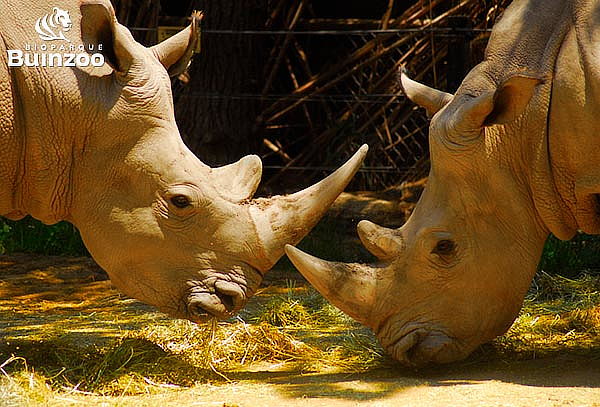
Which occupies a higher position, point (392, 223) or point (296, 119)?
point (296, 119)

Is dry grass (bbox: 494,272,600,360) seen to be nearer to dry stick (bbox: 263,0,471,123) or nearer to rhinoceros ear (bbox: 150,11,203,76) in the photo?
rhinoceros ear (bbox: 150,11,203,76)

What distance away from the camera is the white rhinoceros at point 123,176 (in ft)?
17.9

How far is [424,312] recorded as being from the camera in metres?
5.62

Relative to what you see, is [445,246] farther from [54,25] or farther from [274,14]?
[274,14]

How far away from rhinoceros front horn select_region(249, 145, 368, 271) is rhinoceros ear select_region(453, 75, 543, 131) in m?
0.53

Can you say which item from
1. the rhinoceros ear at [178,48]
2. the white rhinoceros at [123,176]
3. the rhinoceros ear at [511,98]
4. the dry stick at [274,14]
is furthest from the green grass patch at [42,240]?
the rhinoceros ear at [511,98]

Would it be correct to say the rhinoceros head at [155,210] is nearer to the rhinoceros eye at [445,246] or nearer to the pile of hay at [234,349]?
the pile of hay at [234,349]

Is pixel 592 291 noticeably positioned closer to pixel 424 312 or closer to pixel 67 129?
pixel 424 312

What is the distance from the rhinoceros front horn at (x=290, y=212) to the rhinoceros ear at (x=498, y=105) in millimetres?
535

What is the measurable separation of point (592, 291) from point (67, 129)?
3982mm

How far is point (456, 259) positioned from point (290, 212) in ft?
2.69

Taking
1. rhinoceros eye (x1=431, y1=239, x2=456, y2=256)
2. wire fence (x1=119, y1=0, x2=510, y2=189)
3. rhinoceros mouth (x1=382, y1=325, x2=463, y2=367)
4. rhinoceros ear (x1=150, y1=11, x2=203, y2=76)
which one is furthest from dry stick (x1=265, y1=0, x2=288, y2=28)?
rhinoceros mouth (x1=382, y1=325, x2=463, y2=367)

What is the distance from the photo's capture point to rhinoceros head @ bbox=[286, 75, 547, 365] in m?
5.55

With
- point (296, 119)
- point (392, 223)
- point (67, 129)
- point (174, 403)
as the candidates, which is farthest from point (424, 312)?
point (296, 119)
